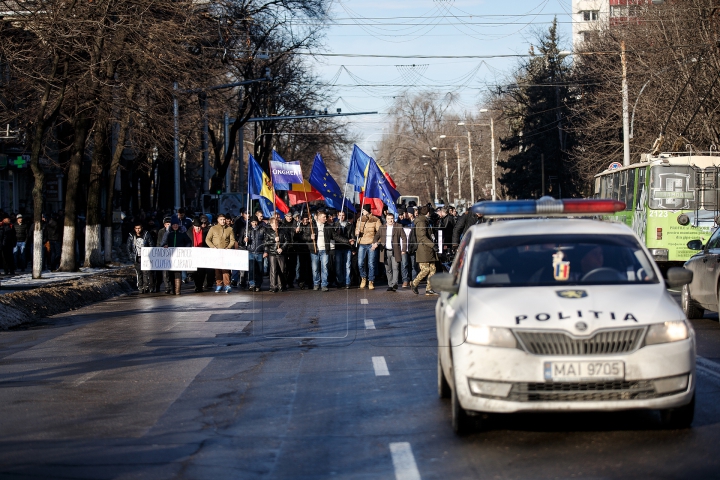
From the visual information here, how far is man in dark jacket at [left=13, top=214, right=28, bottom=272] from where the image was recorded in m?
31.1

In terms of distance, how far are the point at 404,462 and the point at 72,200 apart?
23754 millimetres

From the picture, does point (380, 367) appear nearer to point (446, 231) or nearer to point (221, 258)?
point (221, 258)

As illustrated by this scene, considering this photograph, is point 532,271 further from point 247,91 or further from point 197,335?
point 247,91

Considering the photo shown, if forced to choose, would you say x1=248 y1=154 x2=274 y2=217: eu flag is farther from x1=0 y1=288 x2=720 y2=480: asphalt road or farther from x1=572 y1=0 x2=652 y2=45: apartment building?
x1=572 y1=0 x2=652 y2=45: apartment building

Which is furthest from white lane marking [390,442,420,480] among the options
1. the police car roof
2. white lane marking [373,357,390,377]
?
white lane marking [373,357,390,377]

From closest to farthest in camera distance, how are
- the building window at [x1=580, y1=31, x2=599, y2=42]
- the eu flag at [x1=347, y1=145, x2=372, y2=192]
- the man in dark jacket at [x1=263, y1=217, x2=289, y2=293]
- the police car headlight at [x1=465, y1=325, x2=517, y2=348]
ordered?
the police car headlight at [x1=465, y1=325, x2=517, y2=348] < the man in dark jacket at [x1=263, y1=217, x2=289, y2=293] < the eu flag at [x1=347, y1=145, x2=372, y2=192] < the building window at [x1=580, y1=31, x2=599, y2=42]

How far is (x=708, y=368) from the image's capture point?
422 inches

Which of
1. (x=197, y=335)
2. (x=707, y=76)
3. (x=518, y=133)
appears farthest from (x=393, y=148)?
(x=197, y=335)

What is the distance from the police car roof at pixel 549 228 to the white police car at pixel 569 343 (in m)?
0.36

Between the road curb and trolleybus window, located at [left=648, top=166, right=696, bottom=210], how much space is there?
1376 centimetres

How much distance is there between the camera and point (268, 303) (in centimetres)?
2069

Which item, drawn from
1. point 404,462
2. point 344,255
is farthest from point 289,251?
point 404,462

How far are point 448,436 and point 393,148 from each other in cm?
10029

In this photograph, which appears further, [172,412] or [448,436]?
[172,412]
